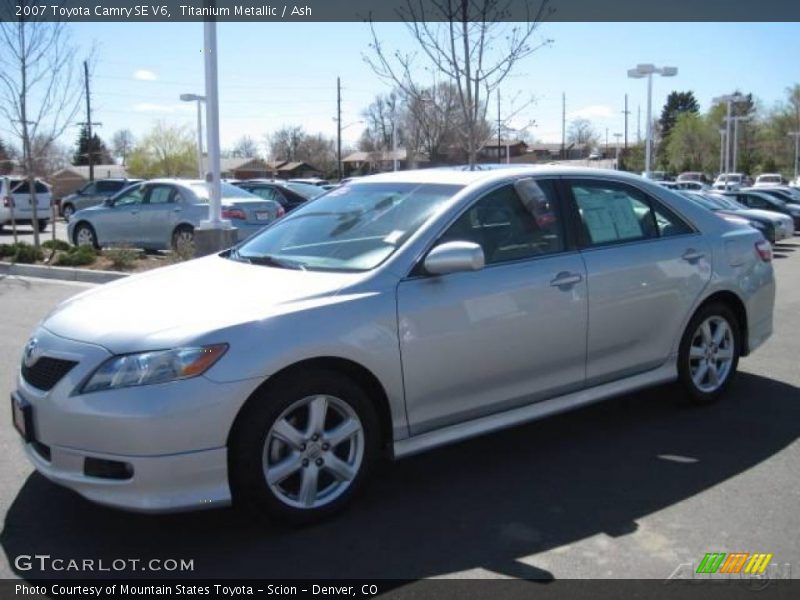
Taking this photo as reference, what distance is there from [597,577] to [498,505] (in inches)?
30.2

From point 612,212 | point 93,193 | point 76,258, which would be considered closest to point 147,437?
point 612,212

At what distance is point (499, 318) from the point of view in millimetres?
4215

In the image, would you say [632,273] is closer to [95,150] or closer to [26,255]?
[26,255]

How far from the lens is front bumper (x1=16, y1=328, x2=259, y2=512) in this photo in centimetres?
326

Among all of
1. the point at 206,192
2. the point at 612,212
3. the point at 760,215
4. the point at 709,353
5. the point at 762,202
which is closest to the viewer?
the point at 612,212

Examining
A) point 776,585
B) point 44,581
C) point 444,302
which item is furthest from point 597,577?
point 44,581

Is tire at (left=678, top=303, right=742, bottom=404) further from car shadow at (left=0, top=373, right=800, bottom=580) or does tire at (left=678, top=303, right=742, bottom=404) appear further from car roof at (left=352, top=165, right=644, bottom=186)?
car roof at (left=352, top=165, right=644, bottom=186)

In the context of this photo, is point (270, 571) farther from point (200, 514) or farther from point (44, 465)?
point (44, 465)

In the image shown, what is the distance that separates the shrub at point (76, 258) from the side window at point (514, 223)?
10505 mm

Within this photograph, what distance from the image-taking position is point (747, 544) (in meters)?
3.51

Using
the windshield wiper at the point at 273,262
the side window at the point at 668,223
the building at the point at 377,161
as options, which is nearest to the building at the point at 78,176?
the building at the point at 377,161

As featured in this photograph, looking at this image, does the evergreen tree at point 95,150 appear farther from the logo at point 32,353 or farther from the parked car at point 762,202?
the logo at point 32,353

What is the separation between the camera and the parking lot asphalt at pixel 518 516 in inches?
133

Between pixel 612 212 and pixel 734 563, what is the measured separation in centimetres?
237
